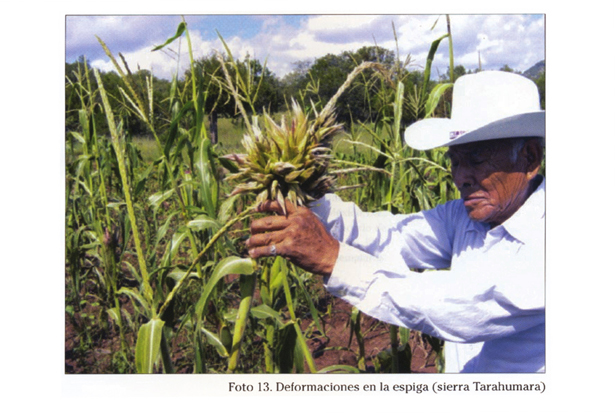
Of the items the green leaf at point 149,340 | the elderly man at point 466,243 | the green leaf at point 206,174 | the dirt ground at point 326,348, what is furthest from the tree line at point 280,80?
the dirt ground at point 326,348

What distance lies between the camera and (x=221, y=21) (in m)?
2.12

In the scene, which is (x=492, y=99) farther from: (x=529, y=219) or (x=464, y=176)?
(x=529, y=219)

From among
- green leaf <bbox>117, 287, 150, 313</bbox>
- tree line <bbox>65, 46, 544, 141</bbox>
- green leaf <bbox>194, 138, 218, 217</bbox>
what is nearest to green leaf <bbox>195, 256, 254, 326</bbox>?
green leaf <bbox>117, 287, 150, 313</bbox>

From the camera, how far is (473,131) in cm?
177

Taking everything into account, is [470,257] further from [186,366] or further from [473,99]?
[186,366]

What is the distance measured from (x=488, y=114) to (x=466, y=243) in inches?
21.3

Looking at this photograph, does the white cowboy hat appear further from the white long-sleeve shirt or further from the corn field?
the white long-sleeve shirt

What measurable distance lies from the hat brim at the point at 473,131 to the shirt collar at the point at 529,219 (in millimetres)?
249

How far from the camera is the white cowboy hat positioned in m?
1.81

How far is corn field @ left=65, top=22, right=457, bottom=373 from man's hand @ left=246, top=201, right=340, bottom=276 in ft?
0.21

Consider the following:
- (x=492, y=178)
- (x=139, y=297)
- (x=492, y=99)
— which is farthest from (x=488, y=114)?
(x=139, y=297)

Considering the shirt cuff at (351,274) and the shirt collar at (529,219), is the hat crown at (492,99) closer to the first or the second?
the shirt collar at (529,219)

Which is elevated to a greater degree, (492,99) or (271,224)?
(492,99)
